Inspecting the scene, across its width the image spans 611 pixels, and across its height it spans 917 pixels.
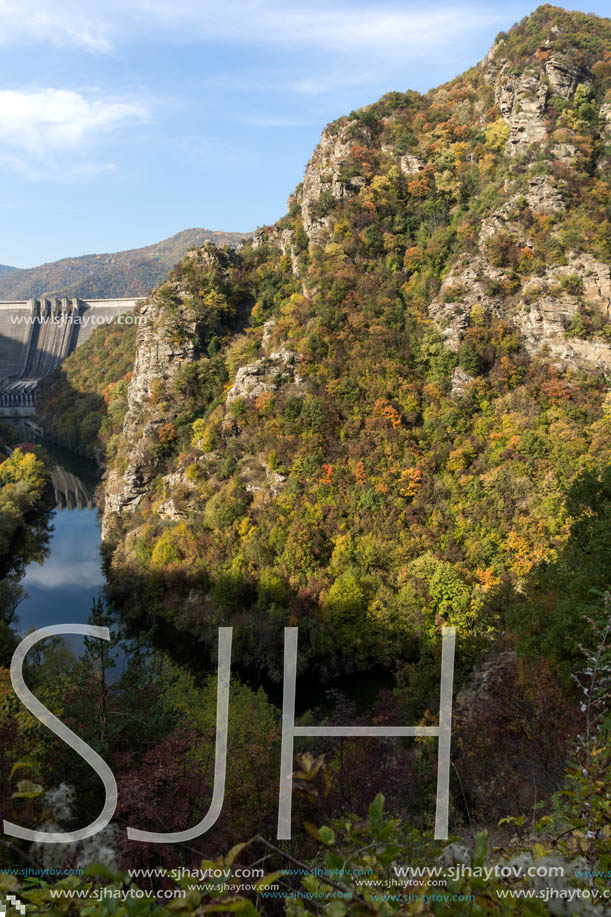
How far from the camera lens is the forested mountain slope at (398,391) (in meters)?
28.1

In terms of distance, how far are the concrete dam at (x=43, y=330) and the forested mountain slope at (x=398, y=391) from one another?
2211 inches

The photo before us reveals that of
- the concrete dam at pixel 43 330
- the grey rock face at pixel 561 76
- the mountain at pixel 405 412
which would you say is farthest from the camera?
the concrete dam at pixel 43 330

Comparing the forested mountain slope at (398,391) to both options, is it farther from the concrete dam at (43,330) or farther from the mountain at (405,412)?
the concrete dam at (43,330)

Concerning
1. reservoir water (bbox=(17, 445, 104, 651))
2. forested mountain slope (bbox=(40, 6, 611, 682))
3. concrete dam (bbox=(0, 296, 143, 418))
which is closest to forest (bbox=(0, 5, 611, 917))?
forested mountain slope (bbox=(40, 6, 611, 682))

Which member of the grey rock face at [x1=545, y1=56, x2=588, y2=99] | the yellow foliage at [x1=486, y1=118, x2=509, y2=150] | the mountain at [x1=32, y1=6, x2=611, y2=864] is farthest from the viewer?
the yellow foliage at [x1=486, y1=118, x2=509, y2=150]

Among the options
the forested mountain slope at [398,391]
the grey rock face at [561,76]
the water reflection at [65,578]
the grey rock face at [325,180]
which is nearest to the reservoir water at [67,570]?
the water reflection at [65,578]

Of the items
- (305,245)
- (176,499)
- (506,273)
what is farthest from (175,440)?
(506,273)

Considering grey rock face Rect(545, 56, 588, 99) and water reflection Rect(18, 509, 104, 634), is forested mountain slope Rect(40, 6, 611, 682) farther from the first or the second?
water reflection Rect(18, 509, 104, 634)

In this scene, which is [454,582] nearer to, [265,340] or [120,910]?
[265,340]

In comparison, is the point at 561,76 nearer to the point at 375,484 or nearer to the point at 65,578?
the point at 375,484

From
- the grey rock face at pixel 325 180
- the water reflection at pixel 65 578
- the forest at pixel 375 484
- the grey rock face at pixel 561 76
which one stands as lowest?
the water reflection at pixel 65 578

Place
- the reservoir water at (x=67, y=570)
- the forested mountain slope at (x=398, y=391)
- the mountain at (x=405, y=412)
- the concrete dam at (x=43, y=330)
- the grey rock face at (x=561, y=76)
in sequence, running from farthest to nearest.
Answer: the concrete dam at (x=43, y=330) < the grey rock face at (x=561, y=76) < the reservoir water at (x=67, y=570) < the forested mountain slope at (x=398, y=391) < the mountain at (x=405, y=412)

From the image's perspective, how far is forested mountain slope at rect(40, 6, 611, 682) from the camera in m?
28.1

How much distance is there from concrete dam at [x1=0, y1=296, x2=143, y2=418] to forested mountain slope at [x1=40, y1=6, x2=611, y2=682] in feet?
184
